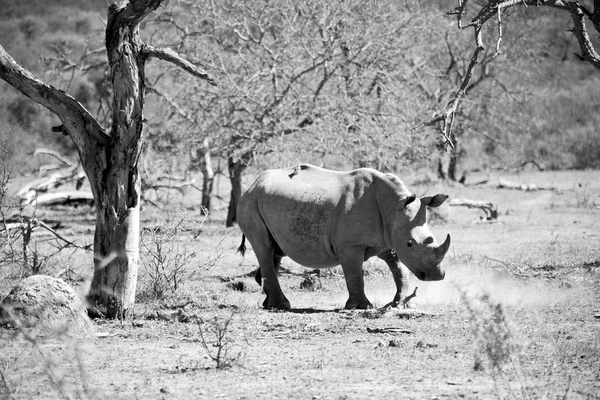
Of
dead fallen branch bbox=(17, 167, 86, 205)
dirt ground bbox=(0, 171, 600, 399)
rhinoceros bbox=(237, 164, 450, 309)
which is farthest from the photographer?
dead fallen branch bbox=(17, 167, 86, 205)

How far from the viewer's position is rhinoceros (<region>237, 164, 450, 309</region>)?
31.1 ft

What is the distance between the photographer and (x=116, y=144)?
29.0ft

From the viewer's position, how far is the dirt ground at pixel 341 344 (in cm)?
620

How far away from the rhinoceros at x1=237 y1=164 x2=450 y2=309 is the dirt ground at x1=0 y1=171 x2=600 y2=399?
0.41 m

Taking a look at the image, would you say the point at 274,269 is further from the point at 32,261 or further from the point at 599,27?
the point at 599,27

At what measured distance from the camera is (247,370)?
22.3 feet

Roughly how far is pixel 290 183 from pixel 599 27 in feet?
15.8

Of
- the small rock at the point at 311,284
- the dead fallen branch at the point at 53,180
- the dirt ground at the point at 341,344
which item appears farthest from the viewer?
the dead fallen branch at the point at 53,180

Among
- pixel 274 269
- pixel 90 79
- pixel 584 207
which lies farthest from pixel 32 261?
pixel 90 79

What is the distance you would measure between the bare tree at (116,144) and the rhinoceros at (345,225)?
1740 mm

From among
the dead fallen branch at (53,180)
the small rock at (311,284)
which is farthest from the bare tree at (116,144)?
the dead fallen branch at (53,180)

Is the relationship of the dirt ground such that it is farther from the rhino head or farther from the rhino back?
the rhino back

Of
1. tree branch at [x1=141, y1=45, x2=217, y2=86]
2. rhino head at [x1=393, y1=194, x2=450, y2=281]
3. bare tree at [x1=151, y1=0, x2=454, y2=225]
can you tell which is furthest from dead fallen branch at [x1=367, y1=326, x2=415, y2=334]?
bare tree at [x1=151, y1=0, x2=454, y2=225]

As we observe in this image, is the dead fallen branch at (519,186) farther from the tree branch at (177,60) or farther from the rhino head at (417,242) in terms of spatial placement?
the tree branch at (177,60)
